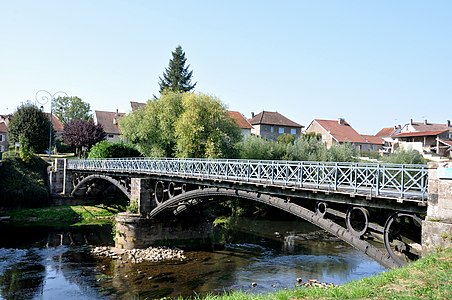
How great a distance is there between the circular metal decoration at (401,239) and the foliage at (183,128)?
24013 millimetres

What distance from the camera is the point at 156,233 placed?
26.5m

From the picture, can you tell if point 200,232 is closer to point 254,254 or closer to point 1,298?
point 254,254

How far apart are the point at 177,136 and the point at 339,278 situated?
73.2 feet

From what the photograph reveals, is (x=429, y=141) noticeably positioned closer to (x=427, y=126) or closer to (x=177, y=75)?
(x=427, y=126)

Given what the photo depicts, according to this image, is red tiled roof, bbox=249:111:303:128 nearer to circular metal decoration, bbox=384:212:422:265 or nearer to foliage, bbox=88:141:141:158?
foliage, bbox=88:141:141:158

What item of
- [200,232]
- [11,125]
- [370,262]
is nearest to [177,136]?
[200,232]

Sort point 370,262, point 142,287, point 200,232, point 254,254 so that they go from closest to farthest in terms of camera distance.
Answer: point 142,287 → point 370,262 → point 254,254 → point 200,232

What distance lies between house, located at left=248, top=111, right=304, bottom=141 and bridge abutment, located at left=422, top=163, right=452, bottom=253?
57.0 m

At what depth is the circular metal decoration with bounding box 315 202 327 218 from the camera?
45.4 feet

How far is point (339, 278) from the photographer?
1992cm

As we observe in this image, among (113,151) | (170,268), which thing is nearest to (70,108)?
(113,151)

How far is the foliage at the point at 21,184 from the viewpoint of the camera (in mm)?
37594

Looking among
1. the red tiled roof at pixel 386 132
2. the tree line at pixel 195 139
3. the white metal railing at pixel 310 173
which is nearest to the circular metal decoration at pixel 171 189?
the white metal railing at pixel 310 173

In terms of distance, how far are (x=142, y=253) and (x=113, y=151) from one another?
21.5 m
